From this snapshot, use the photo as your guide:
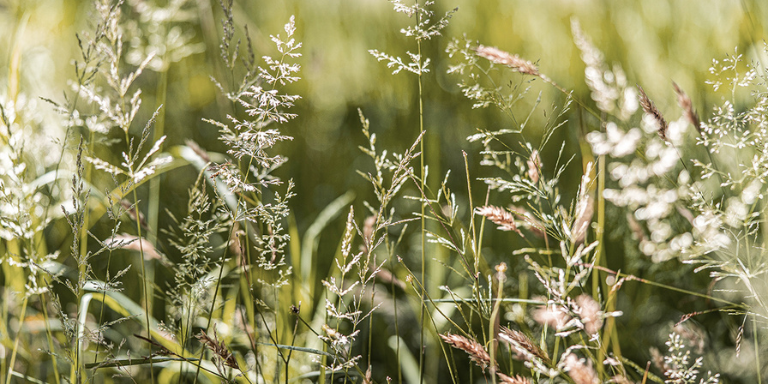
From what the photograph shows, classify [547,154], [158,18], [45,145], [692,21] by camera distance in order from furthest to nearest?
[692,21] < [547,154] < [45,145] < [158,18]

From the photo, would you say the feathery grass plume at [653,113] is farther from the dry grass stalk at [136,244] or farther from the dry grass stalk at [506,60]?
the dry grass stalk at [136,244]

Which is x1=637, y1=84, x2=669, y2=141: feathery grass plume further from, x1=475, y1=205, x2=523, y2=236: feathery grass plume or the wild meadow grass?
x1=475, y1=205, x2=523, y2=236: feathery grass plume

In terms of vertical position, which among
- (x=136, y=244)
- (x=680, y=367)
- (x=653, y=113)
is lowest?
(x=680, y=367)

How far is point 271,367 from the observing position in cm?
99

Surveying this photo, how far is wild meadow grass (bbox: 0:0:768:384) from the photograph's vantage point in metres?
0.68

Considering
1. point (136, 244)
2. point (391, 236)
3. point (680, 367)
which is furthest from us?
point (391, 236)

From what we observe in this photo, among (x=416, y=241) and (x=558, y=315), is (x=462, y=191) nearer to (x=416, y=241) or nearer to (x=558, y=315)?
(x=416, y=241)

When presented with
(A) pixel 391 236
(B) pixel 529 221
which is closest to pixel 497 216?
(B) pixel 529 221

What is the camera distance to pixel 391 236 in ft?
4.74

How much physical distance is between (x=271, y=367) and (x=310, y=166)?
673 millimetres

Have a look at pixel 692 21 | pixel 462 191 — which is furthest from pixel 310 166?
pixel 692 21

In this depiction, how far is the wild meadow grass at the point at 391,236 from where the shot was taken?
0.68 meters

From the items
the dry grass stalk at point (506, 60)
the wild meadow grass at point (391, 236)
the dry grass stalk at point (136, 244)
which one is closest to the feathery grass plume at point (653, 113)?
the wild meadow grass at point (391, 236)

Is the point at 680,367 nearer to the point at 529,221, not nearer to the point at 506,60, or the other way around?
the point at 529,221
